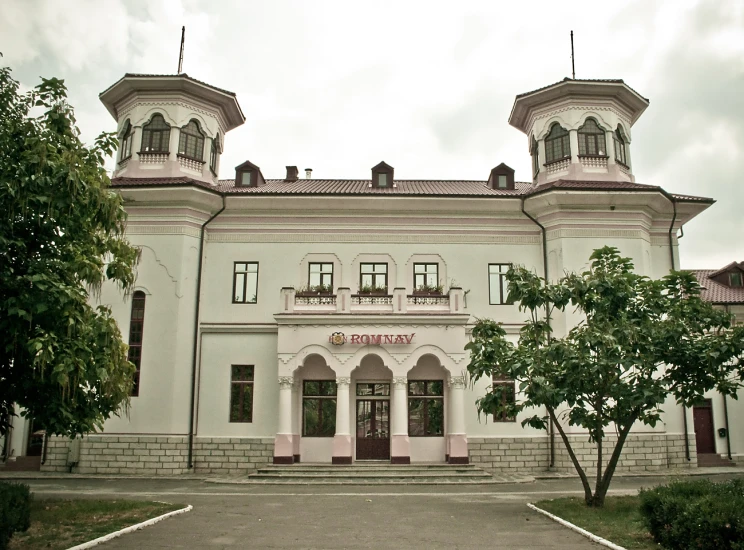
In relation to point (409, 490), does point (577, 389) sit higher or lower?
higher

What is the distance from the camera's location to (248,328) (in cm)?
2406

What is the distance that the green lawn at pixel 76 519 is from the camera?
414 inches

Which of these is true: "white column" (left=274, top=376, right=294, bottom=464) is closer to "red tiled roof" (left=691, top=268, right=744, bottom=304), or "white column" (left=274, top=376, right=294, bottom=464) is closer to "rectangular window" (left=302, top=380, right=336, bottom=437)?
"rectangular window" (left=302, top=380, right=336, bottom=437)

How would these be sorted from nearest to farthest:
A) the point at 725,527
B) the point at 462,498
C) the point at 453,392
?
the point at 725,527 < the point at 462,498 < the point at 453,392

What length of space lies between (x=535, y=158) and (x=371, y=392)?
487 inches

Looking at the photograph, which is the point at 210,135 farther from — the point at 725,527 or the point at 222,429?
the point at 725,527

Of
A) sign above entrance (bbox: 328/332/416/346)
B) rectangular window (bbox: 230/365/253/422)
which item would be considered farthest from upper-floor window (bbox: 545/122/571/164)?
rectangular window (bbox: 230/365/253/422)

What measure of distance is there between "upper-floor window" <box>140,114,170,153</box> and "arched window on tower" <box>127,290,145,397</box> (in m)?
6.03

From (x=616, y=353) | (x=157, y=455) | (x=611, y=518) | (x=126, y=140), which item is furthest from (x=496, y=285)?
(x=126, y=140)

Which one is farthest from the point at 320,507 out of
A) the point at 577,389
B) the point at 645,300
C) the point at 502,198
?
the point at 502,198

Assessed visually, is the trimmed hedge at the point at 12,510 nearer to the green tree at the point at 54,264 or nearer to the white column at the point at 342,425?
the green tree at the point at 54,264

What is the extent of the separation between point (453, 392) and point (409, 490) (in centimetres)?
506

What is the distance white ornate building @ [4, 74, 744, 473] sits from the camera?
22.9 m

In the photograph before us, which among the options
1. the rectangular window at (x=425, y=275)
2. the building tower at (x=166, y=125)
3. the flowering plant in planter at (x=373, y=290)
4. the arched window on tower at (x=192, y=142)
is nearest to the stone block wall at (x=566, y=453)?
the rectangular window at (x=425, y=275)
